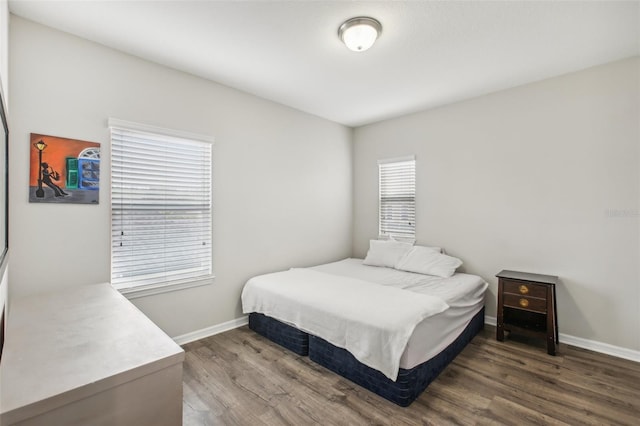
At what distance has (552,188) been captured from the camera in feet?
10.1

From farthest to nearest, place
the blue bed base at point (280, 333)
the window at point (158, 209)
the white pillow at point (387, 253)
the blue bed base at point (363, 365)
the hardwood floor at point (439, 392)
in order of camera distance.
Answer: the white pillow at point (387, 253), the blue bed base at point (280, 333), the window at point (158, 209), the blue bed base at point (363, 365), the hardwood floor at point (439, 392)

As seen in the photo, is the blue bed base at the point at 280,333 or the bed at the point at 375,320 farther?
the blue bed base at the point at 280,333

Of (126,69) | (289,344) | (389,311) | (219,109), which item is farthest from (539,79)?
(126,69)

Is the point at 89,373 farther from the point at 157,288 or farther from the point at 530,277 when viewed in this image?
the point at 530,277

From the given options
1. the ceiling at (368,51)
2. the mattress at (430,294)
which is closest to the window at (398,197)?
the mattress at (430,294)

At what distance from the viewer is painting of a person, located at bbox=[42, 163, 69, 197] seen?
2201mm

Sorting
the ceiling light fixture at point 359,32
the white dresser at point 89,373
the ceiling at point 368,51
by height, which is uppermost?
the ceiling at point 368,51

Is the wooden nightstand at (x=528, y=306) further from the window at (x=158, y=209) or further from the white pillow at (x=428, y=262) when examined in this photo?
the window at (x=158, y=209)

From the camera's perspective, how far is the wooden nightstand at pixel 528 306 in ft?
9.00

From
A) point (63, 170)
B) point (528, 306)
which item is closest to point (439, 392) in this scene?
point (528, 306)

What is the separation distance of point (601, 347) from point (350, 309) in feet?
8.35

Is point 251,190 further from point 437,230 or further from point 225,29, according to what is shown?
point 437,230

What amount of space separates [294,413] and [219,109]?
292 cm

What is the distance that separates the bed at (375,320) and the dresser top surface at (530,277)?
0.98 feet
